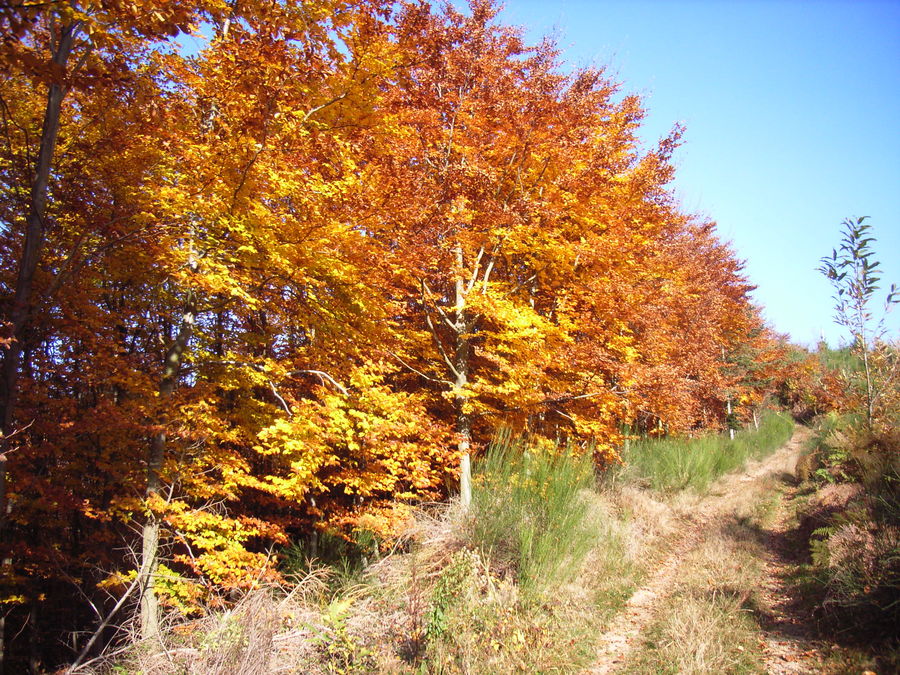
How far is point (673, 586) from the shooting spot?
6.80m

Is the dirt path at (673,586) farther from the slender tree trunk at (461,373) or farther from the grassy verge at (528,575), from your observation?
the slender tree trunk at (461,373)

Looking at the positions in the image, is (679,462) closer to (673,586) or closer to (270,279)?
(673,586)

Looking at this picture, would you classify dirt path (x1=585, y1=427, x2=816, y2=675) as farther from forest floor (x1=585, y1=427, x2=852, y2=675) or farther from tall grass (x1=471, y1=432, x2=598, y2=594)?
tall grass (x1=471, y1=432, x2=598, y2=594)

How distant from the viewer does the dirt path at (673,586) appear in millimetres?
4914

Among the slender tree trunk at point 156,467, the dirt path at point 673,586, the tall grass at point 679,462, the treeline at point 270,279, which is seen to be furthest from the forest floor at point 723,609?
the slender tree trunk at point 156,467

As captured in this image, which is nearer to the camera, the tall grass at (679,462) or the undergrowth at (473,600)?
the undergrowth at (473,600)

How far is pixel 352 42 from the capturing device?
701cm

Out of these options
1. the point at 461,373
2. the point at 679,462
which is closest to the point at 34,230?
the point at 461,373

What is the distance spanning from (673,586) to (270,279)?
751cm

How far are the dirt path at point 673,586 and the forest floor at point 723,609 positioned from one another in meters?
0.01

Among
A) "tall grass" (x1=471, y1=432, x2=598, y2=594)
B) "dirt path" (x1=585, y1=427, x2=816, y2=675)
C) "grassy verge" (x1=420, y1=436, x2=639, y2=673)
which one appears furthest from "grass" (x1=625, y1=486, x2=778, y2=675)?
"tall grass" (x1=471, y1=432, x2=598, y2=594)

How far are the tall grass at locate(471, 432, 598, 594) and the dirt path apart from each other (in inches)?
34.6

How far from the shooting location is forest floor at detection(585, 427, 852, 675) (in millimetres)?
4805

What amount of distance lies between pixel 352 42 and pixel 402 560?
7669 millimetres
